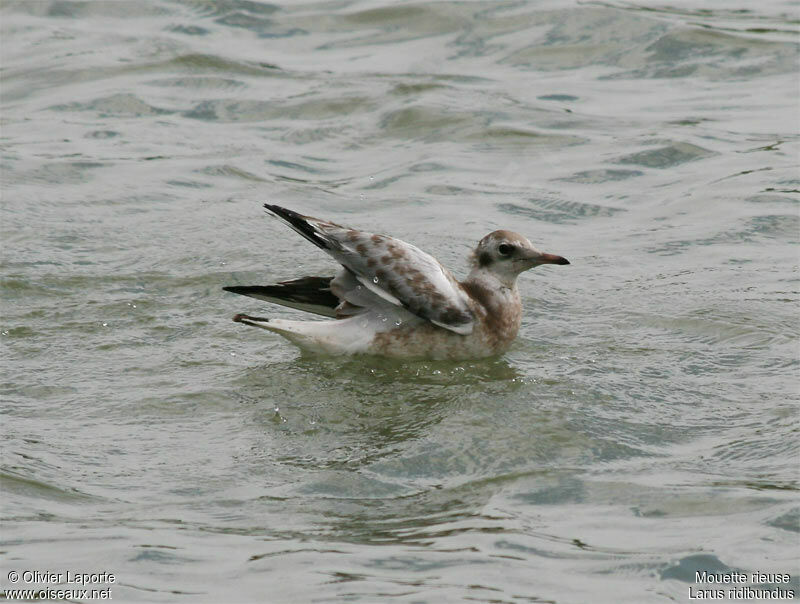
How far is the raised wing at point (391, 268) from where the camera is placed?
838cm

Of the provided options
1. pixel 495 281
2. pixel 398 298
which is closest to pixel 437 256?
pixel 495 281

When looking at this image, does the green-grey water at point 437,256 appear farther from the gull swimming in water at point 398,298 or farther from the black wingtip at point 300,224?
the black wingtip at point 300,224

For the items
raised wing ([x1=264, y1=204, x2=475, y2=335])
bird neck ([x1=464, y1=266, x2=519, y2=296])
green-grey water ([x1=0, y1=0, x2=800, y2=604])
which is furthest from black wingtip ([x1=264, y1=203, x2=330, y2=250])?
bird neck ([x1=464, y1=266, x2=519, y2=296])

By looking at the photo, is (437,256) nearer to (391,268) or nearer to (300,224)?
(391,268)

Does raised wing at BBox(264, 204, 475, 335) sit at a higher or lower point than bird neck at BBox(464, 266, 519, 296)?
higher

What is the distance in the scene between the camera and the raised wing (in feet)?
27.5

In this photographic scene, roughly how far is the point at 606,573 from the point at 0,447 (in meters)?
3.37

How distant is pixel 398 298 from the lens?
27.6 ft

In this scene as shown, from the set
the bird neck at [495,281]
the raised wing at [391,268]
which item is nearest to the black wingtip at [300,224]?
the raised wing at [391,268]

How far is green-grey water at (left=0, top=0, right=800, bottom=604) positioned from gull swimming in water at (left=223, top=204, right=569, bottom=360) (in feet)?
0.61

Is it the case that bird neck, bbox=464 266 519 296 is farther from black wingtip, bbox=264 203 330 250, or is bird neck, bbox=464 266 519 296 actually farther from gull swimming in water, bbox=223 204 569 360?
black wingtip, bbox=264 203 330 250

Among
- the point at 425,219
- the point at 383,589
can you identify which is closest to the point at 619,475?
the point at 383,589

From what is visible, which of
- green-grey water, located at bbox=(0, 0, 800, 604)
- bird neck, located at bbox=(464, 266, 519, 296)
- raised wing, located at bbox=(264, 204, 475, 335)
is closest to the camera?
green-grey water, located at bbox=(0, 0, 800, 604)

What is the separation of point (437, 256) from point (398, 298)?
2180mm
